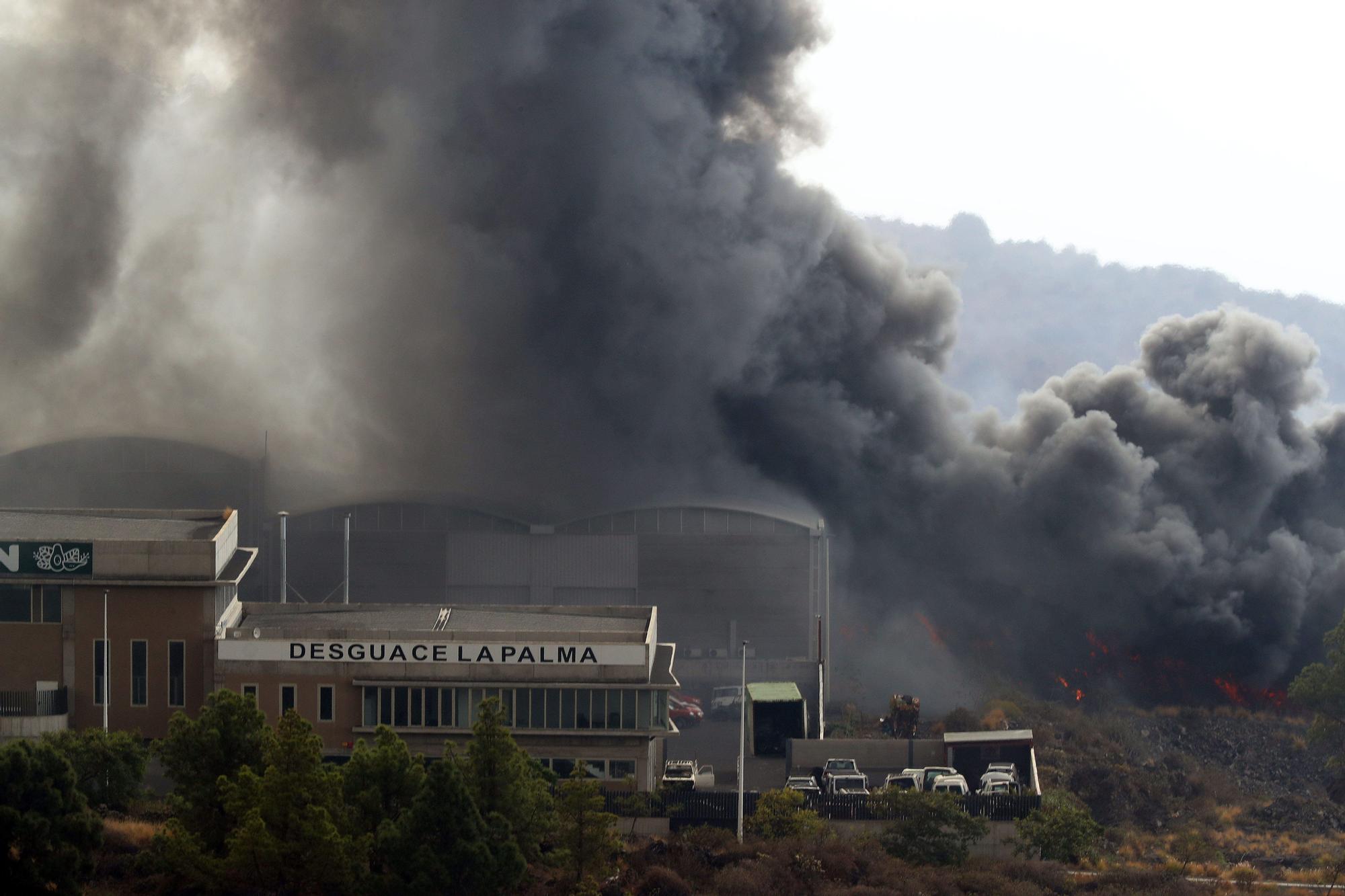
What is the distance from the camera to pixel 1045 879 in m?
34.4

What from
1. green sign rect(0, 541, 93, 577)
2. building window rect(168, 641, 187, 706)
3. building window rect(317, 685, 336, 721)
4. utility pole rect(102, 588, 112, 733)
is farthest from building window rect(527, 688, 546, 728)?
green sign rect(0, 541, 93, 577)

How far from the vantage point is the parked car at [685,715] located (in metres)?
57.2

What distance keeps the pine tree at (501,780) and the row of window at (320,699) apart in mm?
10550

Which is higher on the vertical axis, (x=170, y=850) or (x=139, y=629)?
(x=139, y=629)

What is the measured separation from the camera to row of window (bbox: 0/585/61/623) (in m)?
41.2

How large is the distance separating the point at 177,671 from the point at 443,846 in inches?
620

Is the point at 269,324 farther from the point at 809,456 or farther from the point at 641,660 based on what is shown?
the point at 641,660

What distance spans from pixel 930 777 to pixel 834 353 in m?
35.4

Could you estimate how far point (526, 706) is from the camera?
40.6 meters

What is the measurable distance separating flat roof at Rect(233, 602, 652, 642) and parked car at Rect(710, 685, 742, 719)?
13.5 metres

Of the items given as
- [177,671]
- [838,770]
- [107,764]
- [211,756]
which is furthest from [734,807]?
[177,671]

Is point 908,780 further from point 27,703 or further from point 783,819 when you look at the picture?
point 27,703

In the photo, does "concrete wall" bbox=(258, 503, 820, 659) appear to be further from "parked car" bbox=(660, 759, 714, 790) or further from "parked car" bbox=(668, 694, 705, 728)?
"parked car" bbox=(660, 759, 714, 790)

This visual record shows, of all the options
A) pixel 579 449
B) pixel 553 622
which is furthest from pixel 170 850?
pixel 579 449
